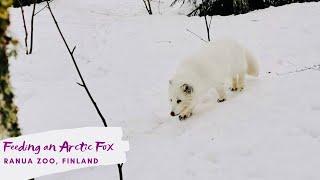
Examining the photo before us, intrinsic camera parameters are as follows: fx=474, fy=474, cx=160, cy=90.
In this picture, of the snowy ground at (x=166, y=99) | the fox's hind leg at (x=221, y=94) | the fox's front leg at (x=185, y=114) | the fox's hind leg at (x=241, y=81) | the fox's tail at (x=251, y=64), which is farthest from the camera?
the fox's tail at (x=251, y=64)

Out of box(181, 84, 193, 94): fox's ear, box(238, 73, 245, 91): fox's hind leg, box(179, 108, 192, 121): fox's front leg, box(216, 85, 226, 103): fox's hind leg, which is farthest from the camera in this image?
box(238, 73, 245, 91): fox's hind leg

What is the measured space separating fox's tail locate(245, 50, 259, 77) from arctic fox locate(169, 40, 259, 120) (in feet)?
0.05

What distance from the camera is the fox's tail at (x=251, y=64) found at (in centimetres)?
678

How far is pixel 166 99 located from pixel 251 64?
1426mm

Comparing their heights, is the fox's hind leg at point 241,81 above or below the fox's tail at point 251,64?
below

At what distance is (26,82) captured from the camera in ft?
28.8

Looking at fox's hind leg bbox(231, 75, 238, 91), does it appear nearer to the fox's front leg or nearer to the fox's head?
the fox's front leg

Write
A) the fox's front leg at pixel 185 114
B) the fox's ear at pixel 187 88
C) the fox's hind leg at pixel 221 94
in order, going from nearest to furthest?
the fox's ear at pixel 187 88
the fox's front leg at pixel 185 114
the fox's hind leg at pixel 221 94

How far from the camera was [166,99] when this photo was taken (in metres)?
7.36

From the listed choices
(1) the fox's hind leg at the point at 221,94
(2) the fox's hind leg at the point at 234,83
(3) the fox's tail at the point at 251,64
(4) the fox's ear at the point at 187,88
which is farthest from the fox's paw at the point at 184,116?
(3) the fox's tail at the point at 251,64

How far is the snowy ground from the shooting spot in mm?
4949

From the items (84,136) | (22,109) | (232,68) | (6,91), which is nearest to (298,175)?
(84,136)

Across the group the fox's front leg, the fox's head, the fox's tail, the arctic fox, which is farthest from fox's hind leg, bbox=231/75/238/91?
the fox's head

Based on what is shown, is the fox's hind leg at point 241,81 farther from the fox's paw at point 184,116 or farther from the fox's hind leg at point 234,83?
the fox's paw at point 184,116
